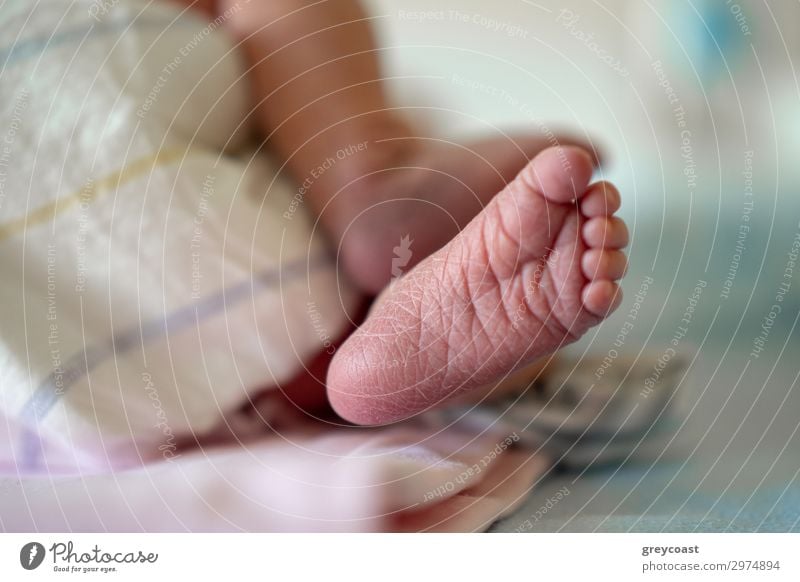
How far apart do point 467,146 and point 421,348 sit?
0.39 ft

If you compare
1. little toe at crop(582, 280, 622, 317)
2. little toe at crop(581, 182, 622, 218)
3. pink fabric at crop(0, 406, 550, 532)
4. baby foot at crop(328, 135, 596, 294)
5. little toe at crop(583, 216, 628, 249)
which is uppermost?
baby foot at crop(328, 135, 596, 294)

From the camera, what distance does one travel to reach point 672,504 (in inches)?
17.1

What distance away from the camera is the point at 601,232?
389mm

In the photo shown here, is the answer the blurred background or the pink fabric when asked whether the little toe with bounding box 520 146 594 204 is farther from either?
the pink fabric

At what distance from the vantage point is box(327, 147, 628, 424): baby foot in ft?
1.26

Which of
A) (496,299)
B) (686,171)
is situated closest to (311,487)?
(496,299)

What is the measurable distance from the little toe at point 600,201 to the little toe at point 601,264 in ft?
0.07

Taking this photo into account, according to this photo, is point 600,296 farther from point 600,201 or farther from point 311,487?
point 311,487

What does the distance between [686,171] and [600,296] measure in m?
0.10

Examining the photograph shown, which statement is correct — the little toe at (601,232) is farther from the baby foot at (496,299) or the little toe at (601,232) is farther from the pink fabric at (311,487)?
the pink fabric at (311,487)

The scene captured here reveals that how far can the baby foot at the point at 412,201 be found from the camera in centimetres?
43

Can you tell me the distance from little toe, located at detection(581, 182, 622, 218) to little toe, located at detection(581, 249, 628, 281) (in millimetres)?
20

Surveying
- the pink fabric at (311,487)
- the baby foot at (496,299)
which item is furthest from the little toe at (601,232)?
the pink fabric at (311,487)

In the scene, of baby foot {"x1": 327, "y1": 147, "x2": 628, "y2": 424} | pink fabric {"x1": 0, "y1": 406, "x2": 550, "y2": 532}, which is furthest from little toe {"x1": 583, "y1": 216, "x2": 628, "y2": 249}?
pink fabric {"x1": 0, "y1": 406, "x2": 550, "y2": 532}
